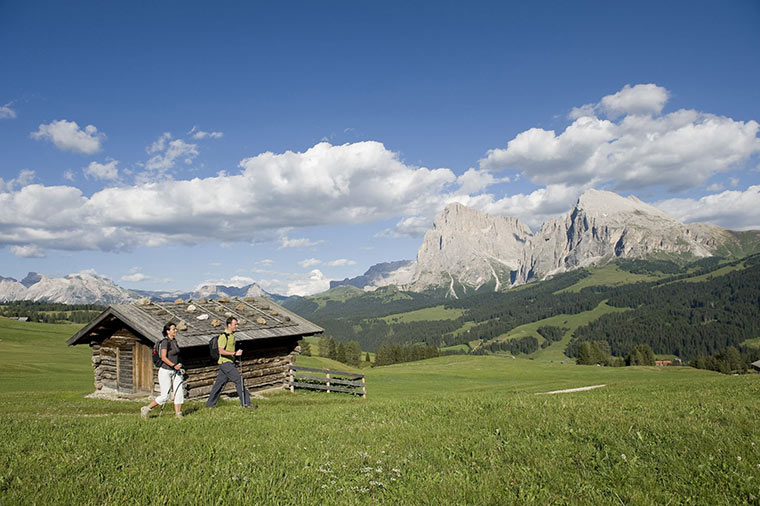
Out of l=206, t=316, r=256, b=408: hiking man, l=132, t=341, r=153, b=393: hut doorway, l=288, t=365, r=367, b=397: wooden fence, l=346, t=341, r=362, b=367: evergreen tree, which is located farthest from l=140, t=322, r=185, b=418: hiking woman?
l=346, t=341, r=362, b=367: evergreen tree

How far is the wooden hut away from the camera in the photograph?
23.4 meters

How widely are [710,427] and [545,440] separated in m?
3.16

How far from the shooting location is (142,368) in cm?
2456

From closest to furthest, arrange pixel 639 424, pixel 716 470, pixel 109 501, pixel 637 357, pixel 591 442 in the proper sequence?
pixel 109 501 → pixel 716 470 → pixel 591 442 → pixel 639 424 → pixel 637 357

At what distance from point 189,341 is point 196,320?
2.79 meters

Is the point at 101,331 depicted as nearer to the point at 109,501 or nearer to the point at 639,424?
the point at 109,501

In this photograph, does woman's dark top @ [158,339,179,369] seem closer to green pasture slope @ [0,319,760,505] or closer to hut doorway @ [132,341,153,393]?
green pasture slope @ [0,319,760,505]

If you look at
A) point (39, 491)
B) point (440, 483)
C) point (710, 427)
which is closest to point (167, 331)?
point (39, 491)

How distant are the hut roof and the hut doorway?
5.78 feet

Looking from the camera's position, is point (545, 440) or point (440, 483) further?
point (545, 440)

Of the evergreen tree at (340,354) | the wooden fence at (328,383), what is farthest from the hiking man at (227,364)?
the evergreen tree at (340,354)

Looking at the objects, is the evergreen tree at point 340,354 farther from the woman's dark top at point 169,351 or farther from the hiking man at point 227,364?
the woman's dark top at point 169,351

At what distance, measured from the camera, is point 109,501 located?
5949mm

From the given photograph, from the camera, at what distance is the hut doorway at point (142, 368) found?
24.2 m
